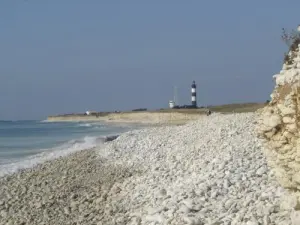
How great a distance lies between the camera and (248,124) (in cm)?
1897

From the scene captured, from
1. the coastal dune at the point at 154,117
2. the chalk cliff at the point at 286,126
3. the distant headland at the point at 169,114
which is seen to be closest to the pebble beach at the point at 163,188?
the chalk cliff at the point at 286,126

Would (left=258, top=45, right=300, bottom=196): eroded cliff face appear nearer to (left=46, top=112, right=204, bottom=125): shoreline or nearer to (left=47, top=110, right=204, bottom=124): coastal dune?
(left=46, top=112, right=204, bottom=125): shoreline

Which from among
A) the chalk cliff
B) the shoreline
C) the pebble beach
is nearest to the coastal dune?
the shoreline

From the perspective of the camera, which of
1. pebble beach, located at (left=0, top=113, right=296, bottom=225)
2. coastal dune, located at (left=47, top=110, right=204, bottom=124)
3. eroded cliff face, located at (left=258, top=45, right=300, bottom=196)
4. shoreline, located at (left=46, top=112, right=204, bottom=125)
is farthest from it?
coastal dune, located at (left=47, top=110, right=204, bottom=124)

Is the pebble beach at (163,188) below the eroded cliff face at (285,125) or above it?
below

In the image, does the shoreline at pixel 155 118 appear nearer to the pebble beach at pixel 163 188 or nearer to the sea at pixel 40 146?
the sea at pixel 40 146

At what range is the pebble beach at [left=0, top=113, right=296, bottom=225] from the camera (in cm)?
953

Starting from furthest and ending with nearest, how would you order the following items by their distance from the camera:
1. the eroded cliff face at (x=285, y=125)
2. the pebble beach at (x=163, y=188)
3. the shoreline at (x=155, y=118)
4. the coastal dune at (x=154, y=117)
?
the coastal dune at (x=154, y=117)
the shoreline at (x=155, y=118)
the pebble beach at (x=163, y=188)
the eroded cliff face at (x=285, y=125)

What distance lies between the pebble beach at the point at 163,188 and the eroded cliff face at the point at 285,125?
0.78 m

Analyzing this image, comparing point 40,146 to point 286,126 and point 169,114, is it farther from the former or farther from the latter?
point 169,114

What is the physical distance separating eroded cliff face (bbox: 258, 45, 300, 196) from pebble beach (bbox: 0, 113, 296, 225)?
2.57ft

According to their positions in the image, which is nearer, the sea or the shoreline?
the sea

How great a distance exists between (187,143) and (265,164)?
7.34 m

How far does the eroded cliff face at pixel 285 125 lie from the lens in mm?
7074
